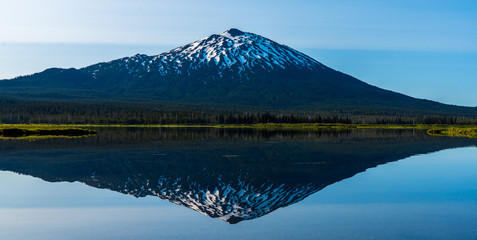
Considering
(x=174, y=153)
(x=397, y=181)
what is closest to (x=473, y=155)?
(x=397, y=181)

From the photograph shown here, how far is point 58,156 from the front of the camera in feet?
124

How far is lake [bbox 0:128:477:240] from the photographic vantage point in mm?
15062

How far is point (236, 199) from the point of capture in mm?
20109

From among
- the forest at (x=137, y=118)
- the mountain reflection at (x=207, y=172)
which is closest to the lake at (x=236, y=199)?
the mountain reflection at (x=207, y=172)

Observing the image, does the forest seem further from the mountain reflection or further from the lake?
the lake

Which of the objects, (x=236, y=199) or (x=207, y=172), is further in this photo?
(x=207, y=172)

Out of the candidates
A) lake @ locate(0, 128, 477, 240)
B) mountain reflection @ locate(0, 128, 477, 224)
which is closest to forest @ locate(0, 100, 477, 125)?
mountain reflection @ locate(0, 128, 477, 224)

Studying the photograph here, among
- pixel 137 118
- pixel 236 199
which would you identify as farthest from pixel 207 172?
pixel 137 118

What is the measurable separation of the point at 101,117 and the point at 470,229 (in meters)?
157

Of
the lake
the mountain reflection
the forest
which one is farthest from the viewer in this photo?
the forest

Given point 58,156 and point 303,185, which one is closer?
point 303,185

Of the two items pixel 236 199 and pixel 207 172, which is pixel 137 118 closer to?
pixel 207 172

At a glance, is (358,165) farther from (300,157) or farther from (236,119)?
(236,119)

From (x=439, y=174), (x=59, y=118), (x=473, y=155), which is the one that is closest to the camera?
(x=439, y=174)
